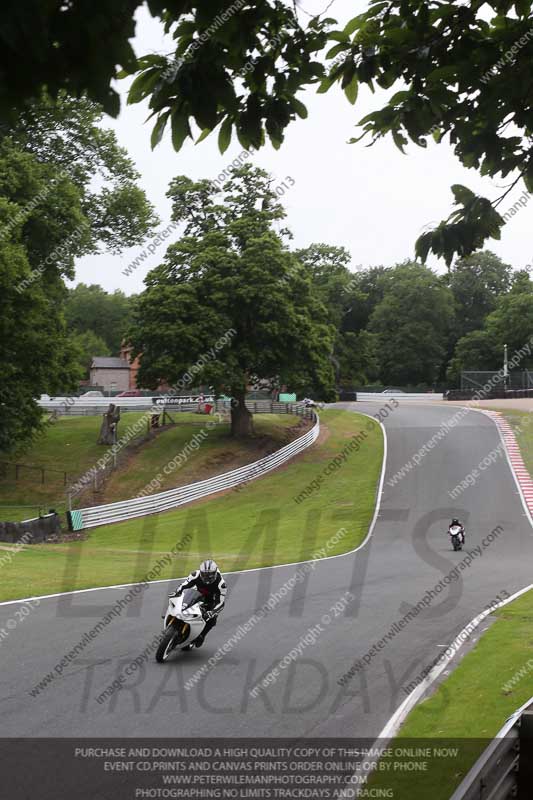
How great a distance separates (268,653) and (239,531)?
20.0 metres

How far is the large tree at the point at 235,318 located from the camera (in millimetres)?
44344

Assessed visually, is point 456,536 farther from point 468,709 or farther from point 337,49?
point 337,49

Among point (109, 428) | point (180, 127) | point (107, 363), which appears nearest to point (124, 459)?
point (109, 428)

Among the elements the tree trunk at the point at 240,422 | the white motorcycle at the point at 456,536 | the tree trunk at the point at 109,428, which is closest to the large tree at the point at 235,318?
the tree trunk at the point at 240,422

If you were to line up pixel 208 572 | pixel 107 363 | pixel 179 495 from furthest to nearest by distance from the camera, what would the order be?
pixel 107 363
pixel 179 495
pixel 208 572

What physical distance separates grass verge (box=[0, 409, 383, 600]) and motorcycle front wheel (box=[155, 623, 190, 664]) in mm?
6149

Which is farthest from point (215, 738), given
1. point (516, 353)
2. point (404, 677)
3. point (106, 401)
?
point (516, 353)

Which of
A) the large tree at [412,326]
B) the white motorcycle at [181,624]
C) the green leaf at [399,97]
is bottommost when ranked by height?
the white motorcycle at [181,624]

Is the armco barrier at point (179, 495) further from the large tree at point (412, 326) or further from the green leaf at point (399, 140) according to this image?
the large tree at point (412, 326)

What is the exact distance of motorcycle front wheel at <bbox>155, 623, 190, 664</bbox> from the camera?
1156 cm

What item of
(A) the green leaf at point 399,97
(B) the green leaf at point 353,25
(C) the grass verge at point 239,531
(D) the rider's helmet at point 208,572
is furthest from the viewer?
(C) the grass verge at point 239,531

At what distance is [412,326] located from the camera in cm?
10812

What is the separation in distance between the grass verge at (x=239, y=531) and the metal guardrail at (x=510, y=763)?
1249 centimetres

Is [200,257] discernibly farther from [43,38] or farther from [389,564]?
[43,38]
